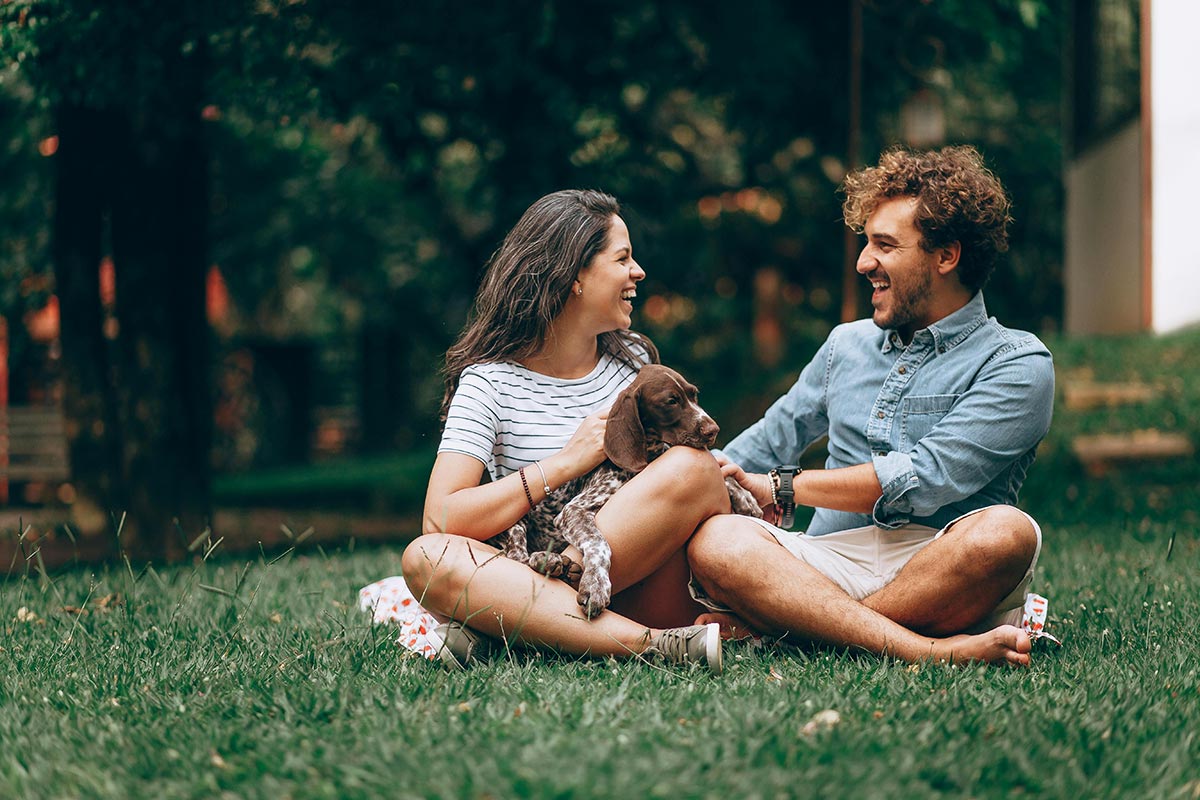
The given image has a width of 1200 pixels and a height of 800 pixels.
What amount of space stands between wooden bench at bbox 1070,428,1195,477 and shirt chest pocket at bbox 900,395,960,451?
18.3 feet

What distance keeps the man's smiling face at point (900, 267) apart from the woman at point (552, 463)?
0.76 meters

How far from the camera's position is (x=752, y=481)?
12.8ft

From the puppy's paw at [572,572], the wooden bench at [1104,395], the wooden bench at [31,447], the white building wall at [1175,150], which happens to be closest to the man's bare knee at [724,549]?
the puppy's paw at [572,572]

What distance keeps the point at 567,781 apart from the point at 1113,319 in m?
11.9

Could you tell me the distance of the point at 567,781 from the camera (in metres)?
2.43

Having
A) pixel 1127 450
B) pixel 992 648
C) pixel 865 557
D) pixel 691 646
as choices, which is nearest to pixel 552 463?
pixel 691 646

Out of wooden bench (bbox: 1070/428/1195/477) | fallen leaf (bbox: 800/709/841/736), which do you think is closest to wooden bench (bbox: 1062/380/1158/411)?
wooden bench (bbox: 1070/428/1195/477)

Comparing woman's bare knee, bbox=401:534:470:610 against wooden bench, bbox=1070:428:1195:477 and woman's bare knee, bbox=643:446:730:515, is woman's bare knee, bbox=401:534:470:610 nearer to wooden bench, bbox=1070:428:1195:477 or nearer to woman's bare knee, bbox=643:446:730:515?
woman's bare knee, bbox=643:446:730:515

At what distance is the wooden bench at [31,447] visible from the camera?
13.2m

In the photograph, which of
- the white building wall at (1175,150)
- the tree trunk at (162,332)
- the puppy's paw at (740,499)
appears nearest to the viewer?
the puppy's paw at (740,499)

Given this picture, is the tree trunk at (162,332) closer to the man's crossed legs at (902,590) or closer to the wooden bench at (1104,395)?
the man's crossed legs at (902,590)

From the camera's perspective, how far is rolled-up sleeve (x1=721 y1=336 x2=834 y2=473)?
4141mm

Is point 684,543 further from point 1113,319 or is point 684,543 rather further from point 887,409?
point 1113,319

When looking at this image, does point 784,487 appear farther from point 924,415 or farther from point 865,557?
point 924,415
